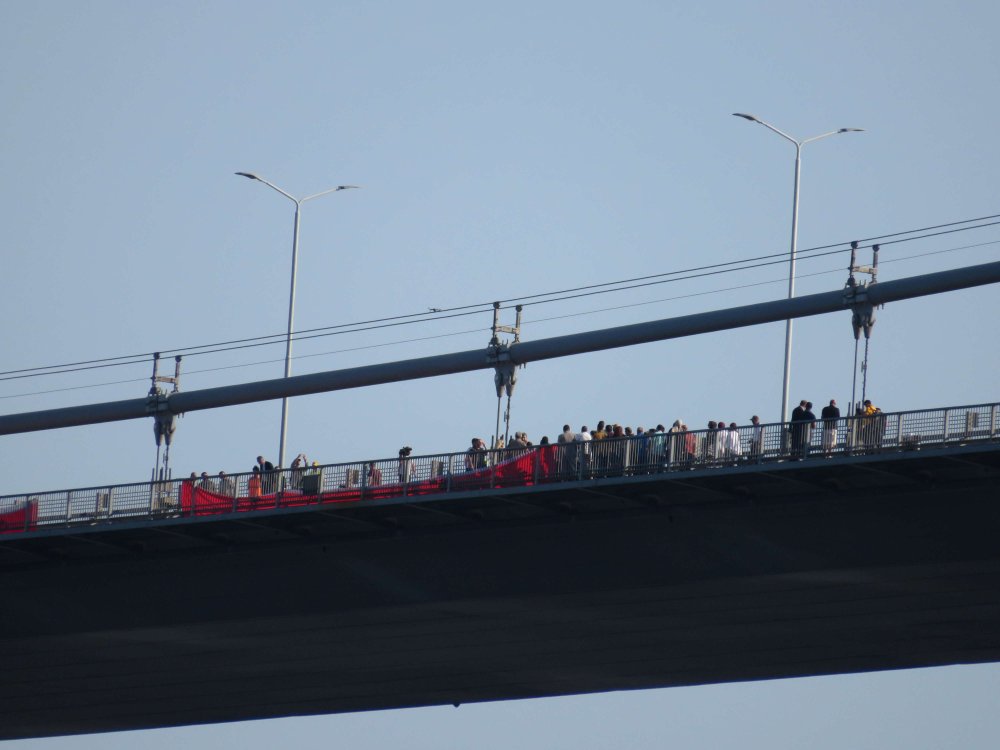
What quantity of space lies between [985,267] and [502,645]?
17.1 m

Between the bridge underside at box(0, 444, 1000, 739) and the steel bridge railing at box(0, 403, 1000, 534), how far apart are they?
46 centimetres

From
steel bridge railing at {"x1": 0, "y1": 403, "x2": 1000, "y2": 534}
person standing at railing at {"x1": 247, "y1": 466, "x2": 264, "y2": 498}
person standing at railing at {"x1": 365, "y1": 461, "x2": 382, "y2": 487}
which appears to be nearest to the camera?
steel bridge railing at {"x1": 0, "y1": 403, "x2": 1000, "y2": 534}

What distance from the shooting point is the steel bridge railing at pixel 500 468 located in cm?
4828

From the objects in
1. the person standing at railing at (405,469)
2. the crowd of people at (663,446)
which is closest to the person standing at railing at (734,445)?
the crowd of people at (663,446)

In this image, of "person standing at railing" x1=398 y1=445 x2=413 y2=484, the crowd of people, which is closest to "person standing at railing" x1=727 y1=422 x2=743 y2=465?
the crowd of people

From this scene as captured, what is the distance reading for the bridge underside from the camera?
50.0m

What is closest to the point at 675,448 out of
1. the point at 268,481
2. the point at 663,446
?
the point at 663,446

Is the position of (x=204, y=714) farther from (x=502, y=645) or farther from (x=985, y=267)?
(x=985, y=267)

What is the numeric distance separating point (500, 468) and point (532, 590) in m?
3.47

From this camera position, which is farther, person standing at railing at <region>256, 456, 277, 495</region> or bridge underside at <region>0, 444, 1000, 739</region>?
person standing at railing at <region>256, 456, 277, 495</region>

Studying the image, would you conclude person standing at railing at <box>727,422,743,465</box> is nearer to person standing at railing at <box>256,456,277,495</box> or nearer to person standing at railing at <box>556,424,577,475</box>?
person standing at railing at <box>556,424,577,475</box>

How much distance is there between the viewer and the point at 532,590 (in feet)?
179

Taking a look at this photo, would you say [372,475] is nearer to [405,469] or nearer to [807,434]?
[405,469]

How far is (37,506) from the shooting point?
199 feet
